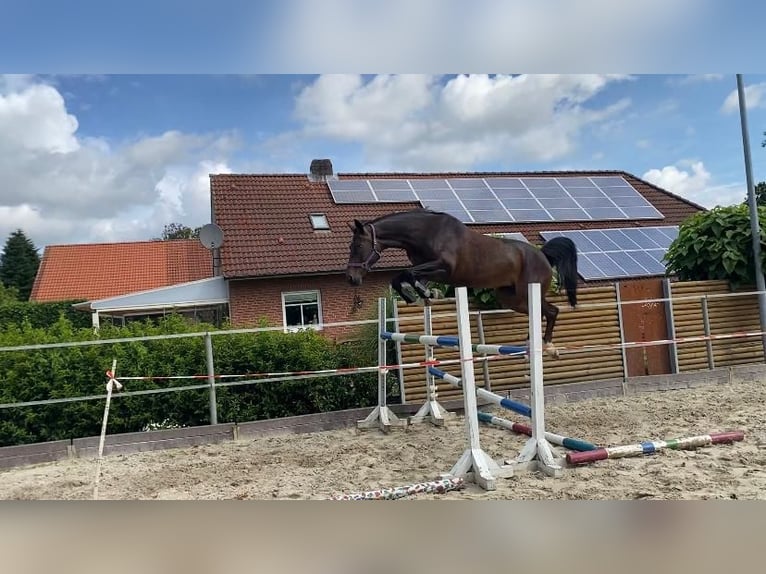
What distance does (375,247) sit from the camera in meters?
3.81

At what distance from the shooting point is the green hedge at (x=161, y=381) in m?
4.81

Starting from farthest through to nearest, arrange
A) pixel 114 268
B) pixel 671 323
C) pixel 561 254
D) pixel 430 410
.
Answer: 1. pixel 114 268
2. pixel 671 323
3. pixel 430 410
4. pixel 561 254

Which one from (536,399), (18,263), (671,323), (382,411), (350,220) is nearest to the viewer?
(536,399)

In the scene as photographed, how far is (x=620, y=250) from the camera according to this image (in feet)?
24.4

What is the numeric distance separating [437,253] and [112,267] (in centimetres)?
1338

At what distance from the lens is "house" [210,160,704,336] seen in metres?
7.14

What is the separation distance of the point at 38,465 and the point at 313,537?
9.83 ft

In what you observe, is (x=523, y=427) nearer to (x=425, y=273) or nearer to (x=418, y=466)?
(x=418, y=466)

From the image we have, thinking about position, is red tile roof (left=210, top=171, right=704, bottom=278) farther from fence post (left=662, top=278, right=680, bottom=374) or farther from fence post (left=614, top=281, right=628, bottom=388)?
fence post (left=662, top=278, right=680, bottom=374)

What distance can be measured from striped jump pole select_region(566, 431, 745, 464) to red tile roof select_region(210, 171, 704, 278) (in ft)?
11.2

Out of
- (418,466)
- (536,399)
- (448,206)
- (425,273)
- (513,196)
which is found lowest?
(418,466)

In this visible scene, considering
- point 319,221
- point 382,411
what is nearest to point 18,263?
point 319,221

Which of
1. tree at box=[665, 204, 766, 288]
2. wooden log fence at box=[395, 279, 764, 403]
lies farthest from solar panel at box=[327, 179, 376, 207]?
tree at box=[665, 204, 766, 288]

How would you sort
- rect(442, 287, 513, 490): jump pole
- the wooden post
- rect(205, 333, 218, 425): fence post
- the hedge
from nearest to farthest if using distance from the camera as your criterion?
rect(442, 287, 513, 490): jump pole < rect(205, 333, 218, 425): fence post < the wooden post < the hedge
